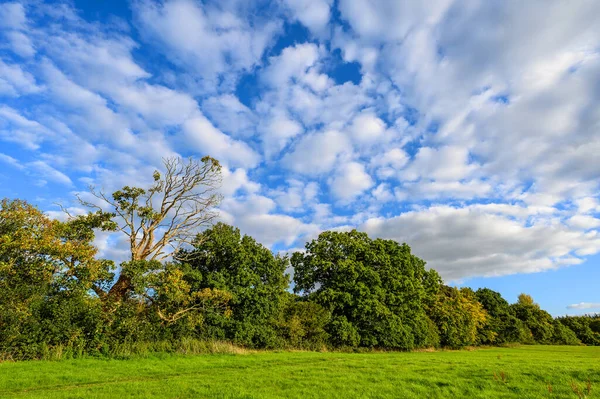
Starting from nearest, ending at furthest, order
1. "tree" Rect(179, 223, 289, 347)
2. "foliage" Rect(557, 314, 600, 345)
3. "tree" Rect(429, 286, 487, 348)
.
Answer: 1. "tree" Rect(179, 223, 289, 347)
2. "tree" Rect(429, 286, 487, 348)
3. "foliage" Rect(557, 314, 600, 345)

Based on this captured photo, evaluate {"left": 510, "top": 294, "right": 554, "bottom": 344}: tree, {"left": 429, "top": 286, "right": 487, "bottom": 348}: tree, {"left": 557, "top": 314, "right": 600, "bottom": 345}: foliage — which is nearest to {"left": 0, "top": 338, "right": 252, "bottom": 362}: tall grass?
{"left": 429, "top": 286, "right": 487, "bottom": 348}: tree

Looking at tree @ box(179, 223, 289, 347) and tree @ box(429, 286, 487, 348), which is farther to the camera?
tree @ box(429, 286, 487, 348)

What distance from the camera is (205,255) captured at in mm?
28281

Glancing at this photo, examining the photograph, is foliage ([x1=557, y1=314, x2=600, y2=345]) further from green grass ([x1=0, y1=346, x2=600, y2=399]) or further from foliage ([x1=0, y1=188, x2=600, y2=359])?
green grass ([x1=0, y1=346, x2=600, y2=399])

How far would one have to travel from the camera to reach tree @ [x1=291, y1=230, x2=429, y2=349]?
110 ft

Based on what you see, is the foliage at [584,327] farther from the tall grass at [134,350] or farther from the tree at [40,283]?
the tree at [40,283]

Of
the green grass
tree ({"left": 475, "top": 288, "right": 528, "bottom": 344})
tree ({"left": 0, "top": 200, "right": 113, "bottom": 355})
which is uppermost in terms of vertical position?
tree ({"left": 475, "top": 288, "right": 528, "bottom": 344})

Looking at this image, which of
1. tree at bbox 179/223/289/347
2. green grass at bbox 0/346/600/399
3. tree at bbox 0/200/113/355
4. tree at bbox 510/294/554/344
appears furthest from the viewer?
tree at bbox 510/294/554/344

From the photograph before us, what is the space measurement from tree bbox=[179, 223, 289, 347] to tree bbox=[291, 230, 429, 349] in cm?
672

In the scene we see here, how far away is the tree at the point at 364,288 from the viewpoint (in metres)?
33.6

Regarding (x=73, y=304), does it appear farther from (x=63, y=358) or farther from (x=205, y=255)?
(x=205, y=255)

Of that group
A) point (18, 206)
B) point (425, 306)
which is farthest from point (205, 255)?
point (425, 306)

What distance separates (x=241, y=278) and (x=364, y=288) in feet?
43.4

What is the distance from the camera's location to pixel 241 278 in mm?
27359
